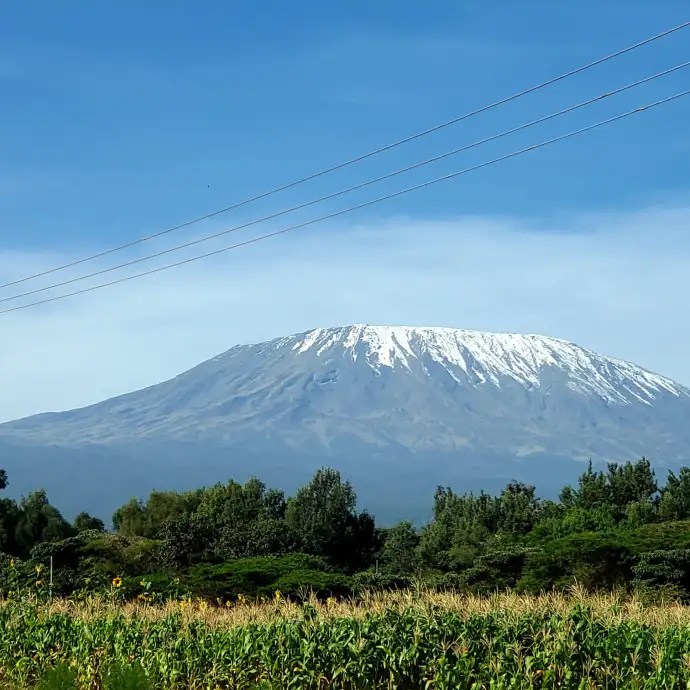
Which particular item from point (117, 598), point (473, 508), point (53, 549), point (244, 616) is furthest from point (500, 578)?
point (473, 508)

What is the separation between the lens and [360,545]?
75.6 meters

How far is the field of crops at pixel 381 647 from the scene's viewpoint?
337 inches

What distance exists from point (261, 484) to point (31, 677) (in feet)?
222

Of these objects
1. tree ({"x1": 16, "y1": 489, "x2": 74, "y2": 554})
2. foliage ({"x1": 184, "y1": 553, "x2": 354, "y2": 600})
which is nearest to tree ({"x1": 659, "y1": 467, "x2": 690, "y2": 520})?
tree ({"x1": 16, "y1": 489, "x2": 74, "y2": 554})

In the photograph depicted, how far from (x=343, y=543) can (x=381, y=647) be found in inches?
2582

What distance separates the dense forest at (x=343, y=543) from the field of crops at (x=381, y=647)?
10.1ft

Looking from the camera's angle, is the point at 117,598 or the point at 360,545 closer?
the point at 117,598

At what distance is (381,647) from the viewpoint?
9273 mm

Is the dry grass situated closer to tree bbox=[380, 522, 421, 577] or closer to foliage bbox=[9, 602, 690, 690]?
foliage bbox=[9, 602, 690, 690]

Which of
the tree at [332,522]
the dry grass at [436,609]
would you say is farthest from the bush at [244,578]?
the tree at [332,522]

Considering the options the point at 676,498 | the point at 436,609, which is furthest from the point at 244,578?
the point at 676,498

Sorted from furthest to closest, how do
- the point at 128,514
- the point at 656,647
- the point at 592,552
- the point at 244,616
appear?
the point at 128,514
the point at 592,552
the point at 244,616
the point at 656,647

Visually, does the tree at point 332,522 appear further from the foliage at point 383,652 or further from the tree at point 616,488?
the foliage at point 383,652

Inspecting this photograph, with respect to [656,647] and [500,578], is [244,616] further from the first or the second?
[500,578]
